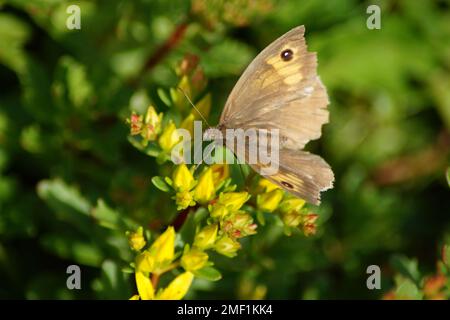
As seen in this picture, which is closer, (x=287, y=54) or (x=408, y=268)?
(x=287, y=54)

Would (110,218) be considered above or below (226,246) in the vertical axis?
above

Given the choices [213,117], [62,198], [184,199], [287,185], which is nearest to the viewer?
[287,185]

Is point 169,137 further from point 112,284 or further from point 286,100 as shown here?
point 112,284

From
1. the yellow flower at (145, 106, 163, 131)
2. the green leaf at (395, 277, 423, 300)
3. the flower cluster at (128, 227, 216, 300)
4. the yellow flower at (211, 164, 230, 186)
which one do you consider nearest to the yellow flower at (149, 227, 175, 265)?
the flower cluster at (128, 227, 216, 300)

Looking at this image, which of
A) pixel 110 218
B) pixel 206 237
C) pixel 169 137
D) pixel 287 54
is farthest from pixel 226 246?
pixel 287 54

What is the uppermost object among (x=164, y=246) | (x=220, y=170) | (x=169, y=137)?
(x=169, y=137)

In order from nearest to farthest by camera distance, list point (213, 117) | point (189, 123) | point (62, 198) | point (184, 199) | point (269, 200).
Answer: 1. point (184, 199)
2. point (269, 200)
3. point (189, 123)
4. point (213, 117)
5. point (62, 198)

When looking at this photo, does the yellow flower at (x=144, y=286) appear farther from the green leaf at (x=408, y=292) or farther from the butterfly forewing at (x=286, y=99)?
the green leaf at (x=408, y=292)
